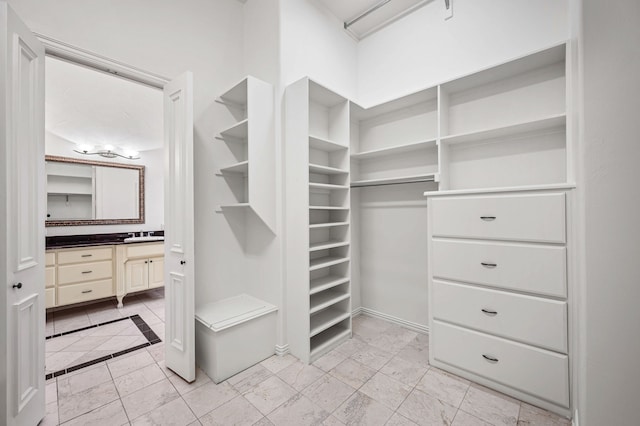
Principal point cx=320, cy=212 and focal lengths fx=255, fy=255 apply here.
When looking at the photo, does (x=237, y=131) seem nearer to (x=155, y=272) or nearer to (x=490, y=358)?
(x=490, y=358)

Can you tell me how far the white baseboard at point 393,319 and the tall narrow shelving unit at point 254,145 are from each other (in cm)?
162

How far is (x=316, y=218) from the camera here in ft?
8.34

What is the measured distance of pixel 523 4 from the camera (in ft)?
6.61

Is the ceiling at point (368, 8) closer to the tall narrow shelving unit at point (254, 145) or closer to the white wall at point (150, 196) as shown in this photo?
the tall narrow shelving unit at point (254, 145)

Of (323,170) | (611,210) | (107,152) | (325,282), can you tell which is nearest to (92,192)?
(107,152)

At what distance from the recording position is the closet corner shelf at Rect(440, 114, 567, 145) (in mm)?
1709

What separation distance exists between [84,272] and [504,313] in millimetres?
4494

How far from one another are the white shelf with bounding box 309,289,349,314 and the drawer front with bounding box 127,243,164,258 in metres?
2.71

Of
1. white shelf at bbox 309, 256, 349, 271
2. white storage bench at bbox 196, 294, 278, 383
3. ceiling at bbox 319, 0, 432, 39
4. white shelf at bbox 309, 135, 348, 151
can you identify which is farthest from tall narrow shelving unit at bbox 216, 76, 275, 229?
ceiling at bbox 319, 0, 432, 39

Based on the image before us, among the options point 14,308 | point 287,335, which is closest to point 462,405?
point 287,335

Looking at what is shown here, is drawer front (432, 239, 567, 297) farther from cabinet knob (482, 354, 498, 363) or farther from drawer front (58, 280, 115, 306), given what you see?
drawer front (58, 280, 115, 306)

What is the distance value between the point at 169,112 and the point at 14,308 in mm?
1475

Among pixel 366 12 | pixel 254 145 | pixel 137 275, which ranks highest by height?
pixel 366 12

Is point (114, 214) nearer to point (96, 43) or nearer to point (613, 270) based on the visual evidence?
point (96, 43)
